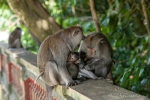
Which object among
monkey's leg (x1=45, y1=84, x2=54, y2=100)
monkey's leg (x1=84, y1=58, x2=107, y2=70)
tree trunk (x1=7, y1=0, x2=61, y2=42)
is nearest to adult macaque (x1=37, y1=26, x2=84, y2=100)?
monkey's leg (x1=45, y1=84, x2=54, y2=100)

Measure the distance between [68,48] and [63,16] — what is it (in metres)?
6.92

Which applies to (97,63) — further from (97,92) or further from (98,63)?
(97,92)

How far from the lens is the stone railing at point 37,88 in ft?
9.25

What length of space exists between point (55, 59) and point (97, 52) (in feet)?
2.23

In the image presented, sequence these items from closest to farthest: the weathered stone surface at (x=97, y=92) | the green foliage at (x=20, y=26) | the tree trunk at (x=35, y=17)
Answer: the weathered stone surface at (x=97, y=92) < the tree trunk at (x=35, y=17) < the green foliage at (x=20, y=26)

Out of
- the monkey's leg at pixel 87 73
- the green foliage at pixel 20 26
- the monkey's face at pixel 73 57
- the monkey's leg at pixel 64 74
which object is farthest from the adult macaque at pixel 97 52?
the green foliage at pixel 20 26

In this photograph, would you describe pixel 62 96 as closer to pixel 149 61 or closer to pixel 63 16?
pixel 149 61

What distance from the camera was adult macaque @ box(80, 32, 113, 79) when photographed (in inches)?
166

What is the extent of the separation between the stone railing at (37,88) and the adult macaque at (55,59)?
4.8 inches

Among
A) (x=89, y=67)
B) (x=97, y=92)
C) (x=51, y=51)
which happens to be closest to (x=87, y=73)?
(x=89, y=67)

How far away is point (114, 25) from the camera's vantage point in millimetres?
5520

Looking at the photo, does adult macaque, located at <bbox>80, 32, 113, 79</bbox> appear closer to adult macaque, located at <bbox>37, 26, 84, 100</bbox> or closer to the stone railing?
adult macaque, located at <bbox>37, 26, 84, 100</bbox>

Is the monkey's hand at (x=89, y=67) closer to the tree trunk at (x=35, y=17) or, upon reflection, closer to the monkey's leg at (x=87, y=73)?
the monkey's leg at (x=87, y=73)

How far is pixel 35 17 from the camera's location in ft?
18.5
